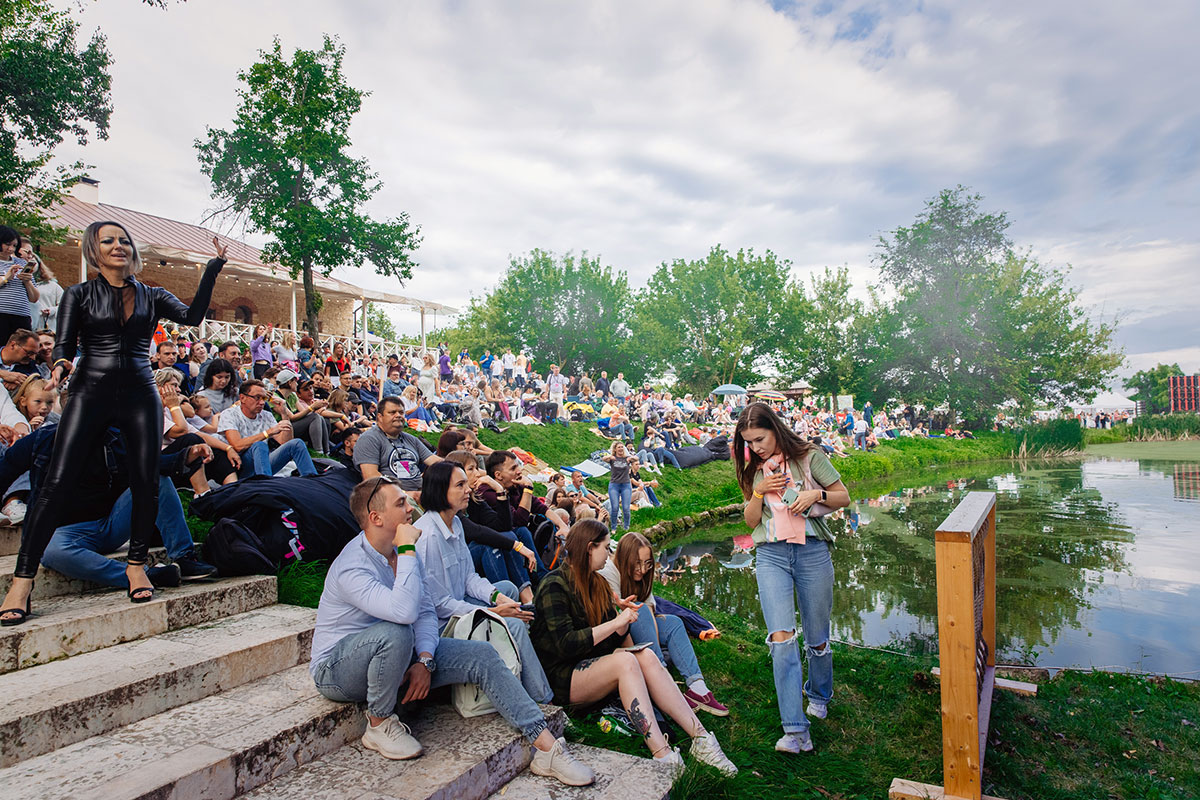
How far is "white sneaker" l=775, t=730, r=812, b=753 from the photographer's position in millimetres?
3312

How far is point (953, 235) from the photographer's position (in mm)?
41594

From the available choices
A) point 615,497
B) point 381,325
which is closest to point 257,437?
point 615,497

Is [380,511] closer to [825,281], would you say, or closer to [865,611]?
[865,611]

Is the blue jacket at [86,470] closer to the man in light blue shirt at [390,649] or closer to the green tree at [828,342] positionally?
the man in light blue shirt at [390,649]

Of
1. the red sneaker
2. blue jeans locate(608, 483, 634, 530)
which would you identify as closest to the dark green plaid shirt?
the red sneaker

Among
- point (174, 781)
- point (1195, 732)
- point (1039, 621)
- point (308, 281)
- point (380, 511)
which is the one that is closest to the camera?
point (174, 781)

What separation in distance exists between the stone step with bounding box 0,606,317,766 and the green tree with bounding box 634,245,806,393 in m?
38.2

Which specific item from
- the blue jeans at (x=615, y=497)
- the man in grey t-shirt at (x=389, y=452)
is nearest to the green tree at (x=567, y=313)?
the blue jeans at (x=615, y=497)

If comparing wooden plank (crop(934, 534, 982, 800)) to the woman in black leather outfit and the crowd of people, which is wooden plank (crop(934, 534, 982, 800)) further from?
the woman in black leather outfit

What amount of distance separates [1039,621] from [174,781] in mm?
7072

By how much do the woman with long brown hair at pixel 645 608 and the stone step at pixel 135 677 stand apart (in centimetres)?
164

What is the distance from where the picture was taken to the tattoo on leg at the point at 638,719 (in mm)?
3061

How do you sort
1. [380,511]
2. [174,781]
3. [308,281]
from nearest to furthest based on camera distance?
[174,781] < [380,511] < [308,281]

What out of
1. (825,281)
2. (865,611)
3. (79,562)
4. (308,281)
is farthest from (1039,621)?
(825,281)
